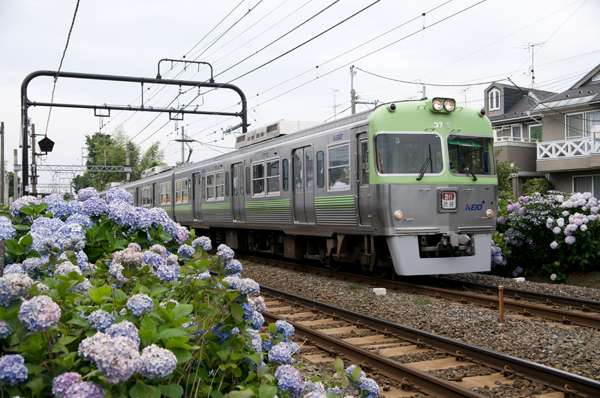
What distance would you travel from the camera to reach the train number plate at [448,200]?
9.48m

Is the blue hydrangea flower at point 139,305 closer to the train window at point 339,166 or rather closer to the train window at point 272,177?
the train window at point 339,166

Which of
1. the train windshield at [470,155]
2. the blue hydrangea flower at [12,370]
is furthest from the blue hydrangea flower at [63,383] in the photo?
the train windshield at [470,155]

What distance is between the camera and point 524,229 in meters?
12.1

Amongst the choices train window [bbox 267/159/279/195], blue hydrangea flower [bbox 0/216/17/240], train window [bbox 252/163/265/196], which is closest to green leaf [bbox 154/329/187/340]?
blue hydrangea flower [bbox 0/216/17/240]

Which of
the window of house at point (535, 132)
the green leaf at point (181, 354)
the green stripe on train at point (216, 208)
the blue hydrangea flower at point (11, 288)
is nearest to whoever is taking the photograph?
the blue hydrangea flower at point (11, 288)

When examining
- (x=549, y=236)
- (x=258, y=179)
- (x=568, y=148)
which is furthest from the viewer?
(x=568, y=148)

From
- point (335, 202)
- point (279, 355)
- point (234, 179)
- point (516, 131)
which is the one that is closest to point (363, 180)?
point (335, 202)

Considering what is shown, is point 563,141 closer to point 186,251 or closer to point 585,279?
point 585,279

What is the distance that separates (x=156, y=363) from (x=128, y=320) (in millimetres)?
402

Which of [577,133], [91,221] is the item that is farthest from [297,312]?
[577,133]

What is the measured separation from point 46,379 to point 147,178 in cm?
2464

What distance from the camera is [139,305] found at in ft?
6.91

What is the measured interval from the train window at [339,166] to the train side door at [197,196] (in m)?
8.77

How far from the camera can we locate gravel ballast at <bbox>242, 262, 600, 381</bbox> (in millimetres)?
5527
